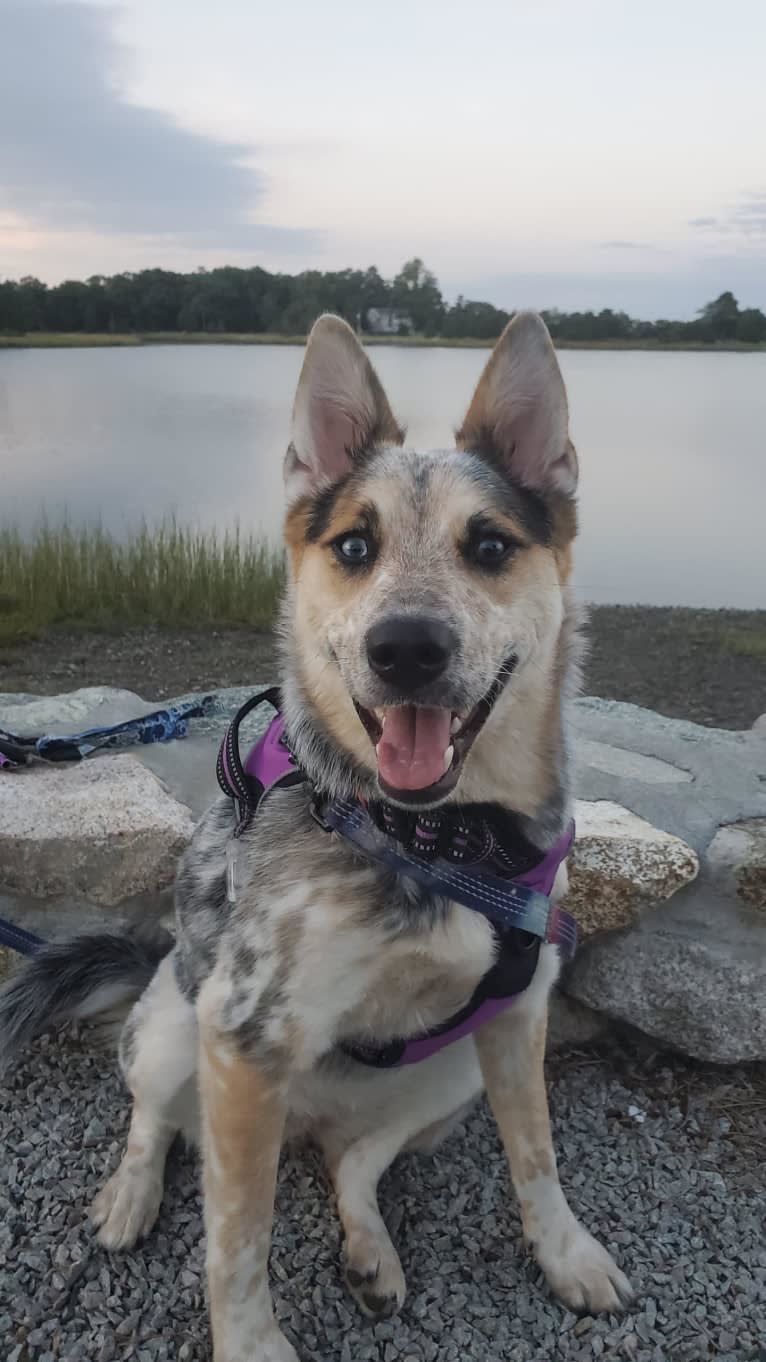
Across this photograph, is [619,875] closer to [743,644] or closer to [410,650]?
[410,650]

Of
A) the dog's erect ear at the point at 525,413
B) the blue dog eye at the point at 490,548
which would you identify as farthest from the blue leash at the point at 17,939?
the dog's erect ear at the point at 525,413

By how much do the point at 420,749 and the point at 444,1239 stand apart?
161 cm

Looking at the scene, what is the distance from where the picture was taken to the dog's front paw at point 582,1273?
2.50m

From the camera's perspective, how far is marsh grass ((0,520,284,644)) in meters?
8.94

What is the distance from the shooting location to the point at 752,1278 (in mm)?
2555

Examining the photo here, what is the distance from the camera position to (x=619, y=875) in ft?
10.3

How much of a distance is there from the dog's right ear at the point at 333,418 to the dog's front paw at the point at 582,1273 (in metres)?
2.25

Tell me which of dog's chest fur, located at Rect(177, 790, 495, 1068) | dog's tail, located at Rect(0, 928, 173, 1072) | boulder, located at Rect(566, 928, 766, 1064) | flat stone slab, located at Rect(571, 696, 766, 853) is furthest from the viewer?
flat stone slab, located at Rect(571, 696, 766, 853)

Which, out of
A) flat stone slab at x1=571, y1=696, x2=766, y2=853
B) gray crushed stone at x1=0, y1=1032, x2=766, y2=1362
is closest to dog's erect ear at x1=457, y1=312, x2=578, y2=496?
flat stone slab at x1=571, y1=696, x2=766, y2=853

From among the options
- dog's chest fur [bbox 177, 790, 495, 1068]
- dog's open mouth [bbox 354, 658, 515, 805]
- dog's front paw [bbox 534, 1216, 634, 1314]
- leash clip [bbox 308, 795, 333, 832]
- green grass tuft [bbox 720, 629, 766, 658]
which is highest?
dog's open mouth [bbox 354, 658, 515, 805]

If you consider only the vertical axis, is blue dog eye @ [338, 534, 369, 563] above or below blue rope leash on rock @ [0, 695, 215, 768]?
above

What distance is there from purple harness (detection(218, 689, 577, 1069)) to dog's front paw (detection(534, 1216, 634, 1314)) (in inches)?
26.6

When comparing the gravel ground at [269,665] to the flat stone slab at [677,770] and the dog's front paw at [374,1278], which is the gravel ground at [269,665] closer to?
the flat stone slab at [677,770]

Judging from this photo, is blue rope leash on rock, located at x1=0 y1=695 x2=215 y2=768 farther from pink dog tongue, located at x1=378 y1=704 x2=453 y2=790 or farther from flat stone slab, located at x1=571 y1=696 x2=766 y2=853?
pink dog tongue, located at x1=378 y1=704 x2=453 y2=790
